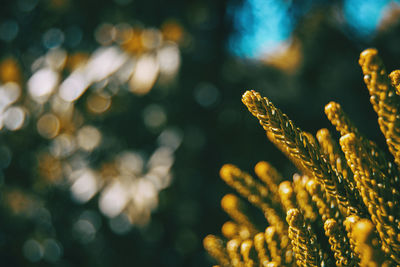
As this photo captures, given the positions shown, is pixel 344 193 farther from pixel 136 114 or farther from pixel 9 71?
pixel 9 71

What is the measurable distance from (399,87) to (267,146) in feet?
2.68

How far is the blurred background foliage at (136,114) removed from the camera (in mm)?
948

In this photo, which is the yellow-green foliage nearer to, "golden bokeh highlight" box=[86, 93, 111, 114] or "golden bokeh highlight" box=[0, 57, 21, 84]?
"golden bokeh highlight" box=[86, 93, 111, 114]

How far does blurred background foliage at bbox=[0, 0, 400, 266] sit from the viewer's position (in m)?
0.95

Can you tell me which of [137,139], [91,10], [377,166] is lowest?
[377,166]

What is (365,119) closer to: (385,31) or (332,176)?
(385,31)

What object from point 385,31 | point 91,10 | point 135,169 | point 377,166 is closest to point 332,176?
point 377,166

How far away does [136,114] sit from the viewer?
1.05 metres

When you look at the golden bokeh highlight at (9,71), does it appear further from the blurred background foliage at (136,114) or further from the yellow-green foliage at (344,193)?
the yellow-green foliage at (344,193)

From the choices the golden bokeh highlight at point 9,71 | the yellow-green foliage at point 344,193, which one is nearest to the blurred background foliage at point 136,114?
the golden bokeh highlight at point 9,71

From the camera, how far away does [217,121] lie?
1017mm

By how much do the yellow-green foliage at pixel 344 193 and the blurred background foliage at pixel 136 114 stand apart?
0.65 meters

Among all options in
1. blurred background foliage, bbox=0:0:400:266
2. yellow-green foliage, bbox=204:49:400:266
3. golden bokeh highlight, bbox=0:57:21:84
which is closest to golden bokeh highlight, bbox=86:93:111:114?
blurred background foliage, bbox=0:0:400:266

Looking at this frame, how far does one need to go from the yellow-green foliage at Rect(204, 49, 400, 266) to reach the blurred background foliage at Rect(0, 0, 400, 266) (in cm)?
65
